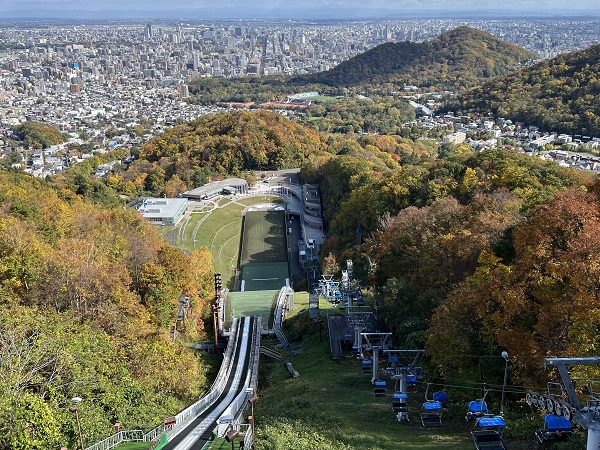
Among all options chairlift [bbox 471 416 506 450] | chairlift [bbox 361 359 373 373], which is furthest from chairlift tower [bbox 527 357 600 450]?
chairlift [bbox 361 359 373 373]

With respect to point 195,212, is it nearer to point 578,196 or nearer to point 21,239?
point 21,239

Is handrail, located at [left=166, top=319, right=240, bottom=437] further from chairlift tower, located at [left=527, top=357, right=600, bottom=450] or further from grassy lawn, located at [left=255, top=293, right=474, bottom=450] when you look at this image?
chairlift tower, located at [left=527, top=357, right=600, bottom=450]

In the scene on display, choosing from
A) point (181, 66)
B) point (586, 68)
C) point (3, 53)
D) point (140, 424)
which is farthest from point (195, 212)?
point (3, 53)

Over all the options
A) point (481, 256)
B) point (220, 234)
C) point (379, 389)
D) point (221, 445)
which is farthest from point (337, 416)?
point (220, 234)

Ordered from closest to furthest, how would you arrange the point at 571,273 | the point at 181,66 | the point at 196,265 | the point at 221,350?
1. the point at 571,273
2. the point at 221,350
3. the point at 196,265
4. the point at 181,66

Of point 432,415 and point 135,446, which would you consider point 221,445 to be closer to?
point 135,446

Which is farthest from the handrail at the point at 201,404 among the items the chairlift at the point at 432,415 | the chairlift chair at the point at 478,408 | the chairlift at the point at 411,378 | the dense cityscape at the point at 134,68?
the dense cityscape at the point at 134,68
